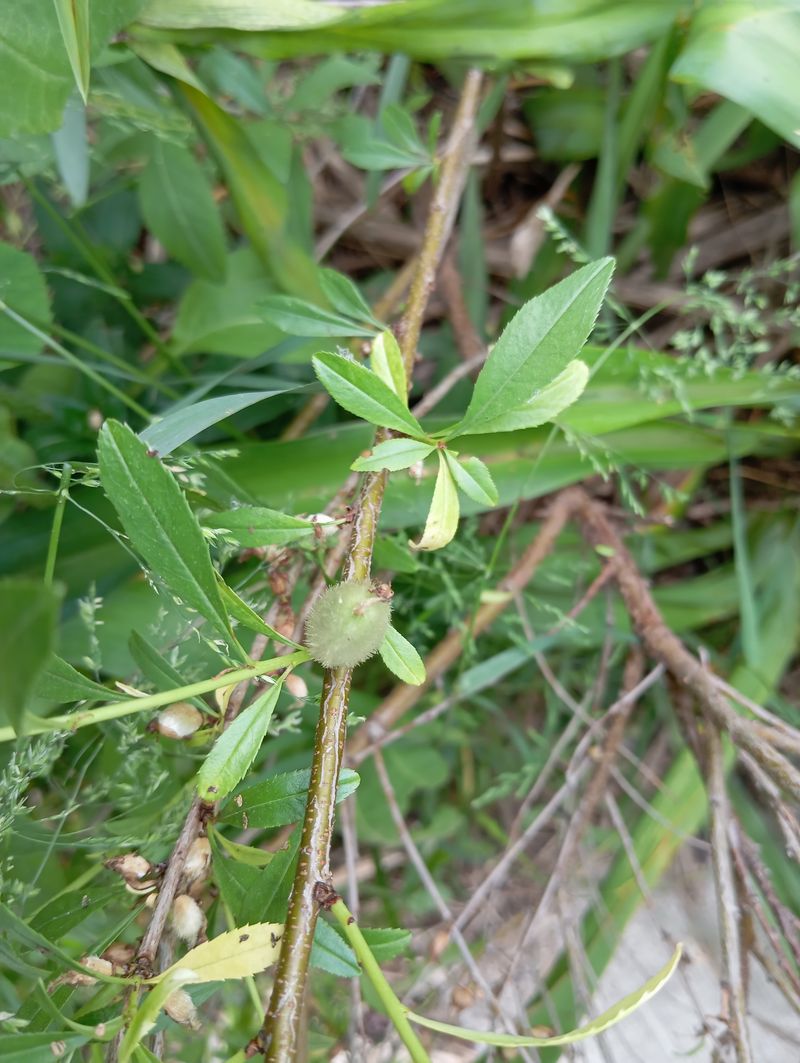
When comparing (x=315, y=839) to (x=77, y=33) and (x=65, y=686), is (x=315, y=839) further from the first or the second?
(x=77, y=33)

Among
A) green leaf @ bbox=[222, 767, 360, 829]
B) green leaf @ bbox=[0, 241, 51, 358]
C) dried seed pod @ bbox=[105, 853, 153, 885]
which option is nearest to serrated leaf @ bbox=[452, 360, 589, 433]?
green leaf @ bbox=[222, 767, 360, 829]

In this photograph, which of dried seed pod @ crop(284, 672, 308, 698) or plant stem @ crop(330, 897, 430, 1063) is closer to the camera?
plant stem @ crop(330, 897, 430, 1063)

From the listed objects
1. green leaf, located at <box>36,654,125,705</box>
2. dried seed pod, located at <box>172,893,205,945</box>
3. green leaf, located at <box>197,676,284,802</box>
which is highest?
green leaf, located at <box>36,654,125,705</box>

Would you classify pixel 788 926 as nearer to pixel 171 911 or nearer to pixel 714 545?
pixel 171 911

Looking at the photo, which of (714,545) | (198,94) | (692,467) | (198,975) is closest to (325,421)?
(198,94)

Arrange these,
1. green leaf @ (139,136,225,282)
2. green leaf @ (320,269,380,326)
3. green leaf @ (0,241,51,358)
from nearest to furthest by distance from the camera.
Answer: green leaf @ (320,269,380,326) < green leaf @ (0,241,51,358) < green leaf @ (139,136,225,282)

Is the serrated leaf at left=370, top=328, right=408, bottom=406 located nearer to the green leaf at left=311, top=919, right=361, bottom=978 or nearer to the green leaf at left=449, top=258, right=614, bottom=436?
the green leaf at left=449, top=258, right=614, bottom=436
